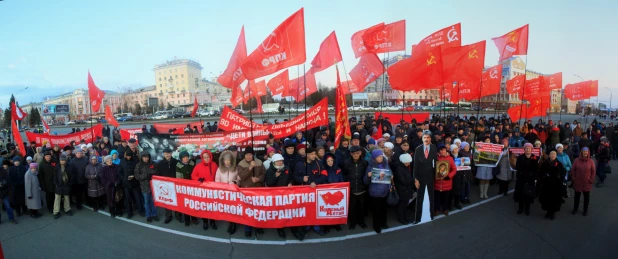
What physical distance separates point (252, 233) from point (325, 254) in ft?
5.06

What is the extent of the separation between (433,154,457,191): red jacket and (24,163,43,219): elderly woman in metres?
8.80

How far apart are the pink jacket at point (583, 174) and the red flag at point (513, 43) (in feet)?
25.3

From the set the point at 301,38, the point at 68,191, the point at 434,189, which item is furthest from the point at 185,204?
the point at 434,189

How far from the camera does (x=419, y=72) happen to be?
9180mm

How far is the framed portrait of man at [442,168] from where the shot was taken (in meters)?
6.03

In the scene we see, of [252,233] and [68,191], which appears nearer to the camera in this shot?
[252,233]

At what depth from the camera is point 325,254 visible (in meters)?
4.76

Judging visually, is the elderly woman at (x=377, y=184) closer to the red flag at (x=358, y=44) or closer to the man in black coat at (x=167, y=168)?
the man in black coat at (x=167, y=168)

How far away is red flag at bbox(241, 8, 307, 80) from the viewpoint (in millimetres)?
6051

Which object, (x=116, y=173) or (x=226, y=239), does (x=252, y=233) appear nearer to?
(x=226, y=239)

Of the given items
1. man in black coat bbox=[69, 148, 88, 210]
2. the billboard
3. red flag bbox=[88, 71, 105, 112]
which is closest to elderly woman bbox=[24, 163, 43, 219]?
man in black coat bbox=[69, 148, 88, 210]

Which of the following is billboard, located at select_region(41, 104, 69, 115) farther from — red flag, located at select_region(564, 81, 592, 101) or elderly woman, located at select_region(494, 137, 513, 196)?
red flag, located at select_region(564, 81, 592, 101)

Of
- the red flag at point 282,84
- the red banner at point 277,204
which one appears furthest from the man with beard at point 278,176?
the red flag at point 282,84

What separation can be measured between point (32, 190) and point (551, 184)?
1106 centimetres
